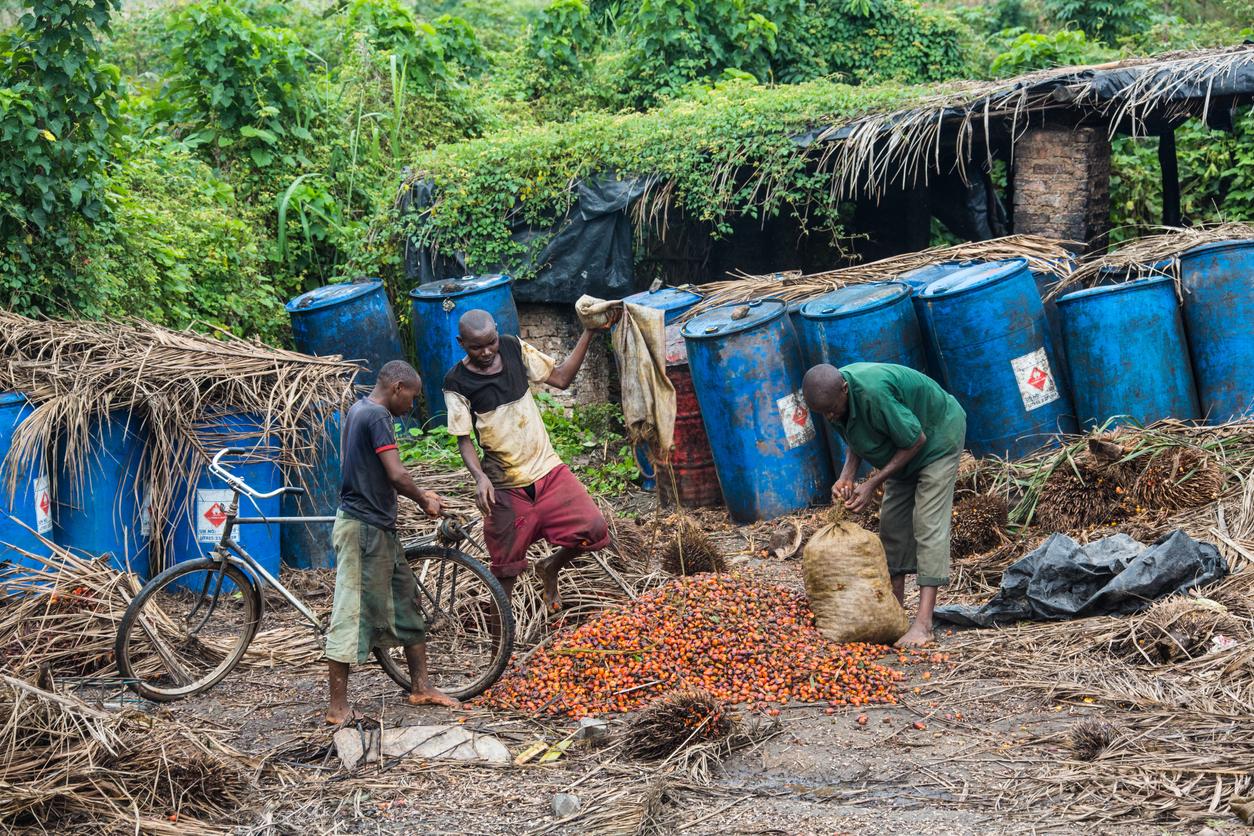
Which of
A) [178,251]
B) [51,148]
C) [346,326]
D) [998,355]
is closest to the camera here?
[998,355]

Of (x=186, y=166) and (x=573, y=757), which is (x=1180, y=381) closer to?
(x=573, y=757)

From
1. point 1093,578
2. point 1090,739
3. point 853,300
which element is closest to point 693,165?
point 853,300

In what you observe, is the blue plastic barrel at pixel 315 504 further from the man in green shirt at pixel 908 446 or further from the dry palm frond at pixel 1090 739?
the dry palm frond at pixel 1090 739

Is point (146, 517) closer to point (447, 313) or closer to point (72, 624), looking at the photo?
point (72, 624)

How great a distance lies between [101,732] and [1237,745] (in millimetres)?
3777

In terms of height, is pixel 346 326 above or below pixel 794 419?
above

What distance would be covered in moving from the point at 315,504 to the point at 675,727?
3175 mm

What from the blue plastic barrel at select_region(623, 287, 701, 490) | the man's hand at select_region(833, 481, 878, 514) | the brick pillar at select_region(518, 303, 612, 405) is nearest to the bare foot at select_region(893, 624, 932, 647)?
the man's hand at select_region(833, 481, 878, 514)

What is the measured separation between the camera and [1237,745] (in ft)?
13.7

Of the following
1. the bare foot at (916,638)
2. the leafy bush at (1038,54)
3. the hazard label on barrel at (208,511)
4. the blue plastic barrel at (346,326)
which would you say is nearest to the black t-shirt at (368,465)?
the hazard label on barrel at (208,511)

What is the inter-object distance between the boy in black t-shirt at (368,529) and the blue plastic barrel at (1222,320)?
15.9 feet

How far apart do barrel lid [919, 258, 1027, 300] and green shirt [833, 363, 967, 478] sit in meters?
1.84

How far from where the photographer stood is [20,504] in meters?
6.16

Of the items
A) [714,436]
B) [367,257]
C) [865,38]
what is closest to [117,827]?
[714,436]
